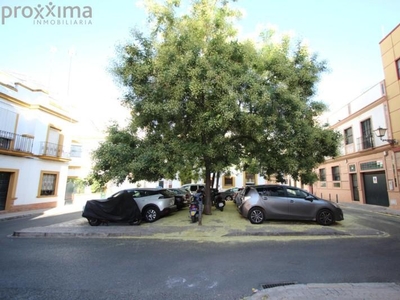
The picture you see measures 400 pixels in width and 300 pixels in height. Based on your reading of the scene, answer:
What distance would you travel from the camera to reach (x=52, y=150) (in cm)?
1656

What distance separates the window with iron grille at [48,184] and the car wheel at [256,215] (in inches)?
571

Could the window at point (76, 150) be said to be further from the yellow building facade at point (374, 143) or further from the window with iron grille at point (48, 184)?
the yellow building facade at point (374, 143)

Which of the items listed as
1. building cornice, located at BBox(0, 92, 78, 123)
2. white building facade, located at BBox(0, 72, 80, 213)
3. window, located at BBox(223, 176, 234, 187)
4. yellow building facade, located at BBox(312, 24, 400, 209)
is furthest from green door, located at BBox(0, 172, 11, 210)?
window, located at BBox(223, 176, 234, 187)

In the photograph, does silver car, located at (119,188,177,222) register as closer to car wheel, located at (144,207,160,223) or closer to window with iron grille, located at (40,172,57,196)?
car wheel, located at (144,207,160,223)

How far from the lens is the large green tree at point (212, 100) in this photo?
27.1 feet

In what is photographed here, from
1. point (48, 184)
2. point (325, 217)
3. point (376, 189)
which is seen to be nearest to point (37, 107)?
point (48, 184)

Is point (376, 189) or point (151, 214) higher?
point (376, 189)

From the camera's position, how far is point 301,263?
Result: 5.07 m

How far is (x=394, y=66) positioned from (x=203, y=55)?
13.7 metres

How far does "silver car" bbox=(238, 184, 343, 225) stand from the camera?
903cm

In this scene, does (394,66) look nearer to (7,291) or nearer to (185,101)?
(185,101)

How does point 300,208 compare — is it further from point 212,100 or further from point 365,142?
point 365,142

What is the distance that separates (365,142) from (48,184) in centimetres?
2378

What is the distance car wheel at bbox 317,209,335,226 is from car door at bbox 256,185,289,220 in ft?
4.07
